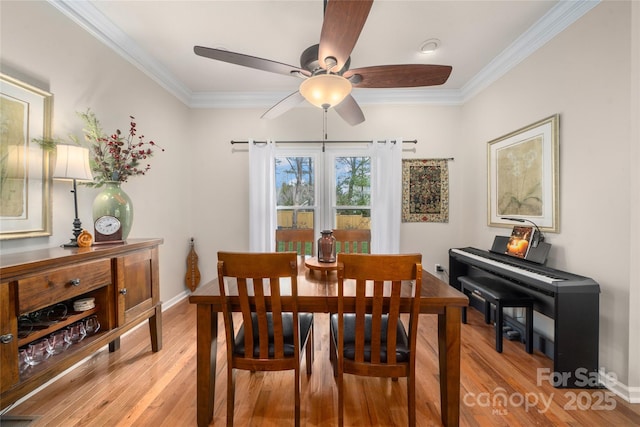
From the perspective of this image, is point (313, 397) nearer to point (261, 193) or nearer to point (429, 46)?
point (261, 193)

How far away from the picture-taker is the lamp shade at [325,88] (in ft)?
5.07

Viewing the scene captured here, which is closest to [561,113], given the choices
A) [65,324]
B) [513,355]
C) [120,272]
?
[513,355]

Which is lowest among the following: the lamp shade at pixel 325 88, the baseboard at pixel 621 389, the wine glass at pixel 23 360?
the baseboard at pixel 621 389

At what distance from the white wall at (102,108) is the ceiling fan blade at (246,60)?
1086mm

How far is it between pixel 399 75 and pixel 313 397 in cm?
218

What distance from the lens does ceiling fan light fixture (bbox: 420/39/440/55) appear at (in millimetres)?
2482

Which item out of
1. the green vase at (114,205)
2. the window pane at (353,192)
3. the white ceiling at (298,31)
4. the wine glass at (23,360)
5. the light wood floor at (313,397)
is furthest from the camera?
the window pane at (353,192)

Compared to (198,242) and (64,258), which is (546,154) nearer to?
(64,258)

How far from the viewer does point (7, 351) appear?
47.9 inches

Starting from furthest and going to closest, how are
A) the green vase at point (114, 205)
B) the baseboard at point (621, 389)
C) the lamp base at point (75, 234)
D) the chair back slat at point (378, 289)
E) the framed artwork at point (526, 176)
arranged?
the framed artwork at point (526, 176)
the green vase at point (114, 205)
the lamp base at point (75, 234)
the baseboard at point (621, 389)
the chair back slat at point (378, 289)

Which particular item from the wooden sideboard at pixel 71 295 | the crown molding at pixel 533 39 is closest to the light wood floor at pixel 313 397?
the wooden sideboard at pixel 71 295

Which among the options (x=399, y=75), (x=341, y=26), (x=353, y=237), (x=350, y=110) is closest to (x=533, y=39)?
(x=399, y=75)

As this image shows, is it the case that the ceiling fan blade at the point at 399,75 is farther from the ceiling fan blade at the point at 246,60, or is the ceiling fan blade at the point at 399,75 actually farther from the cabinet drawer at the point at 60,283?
the cabinet drawer at the point at 60,283

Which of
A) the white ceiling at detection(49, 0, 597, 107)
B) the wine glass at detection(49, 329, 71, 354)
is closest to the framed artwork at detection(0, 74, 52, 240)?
the wine glass at detection(49, 329, 71, 354)
